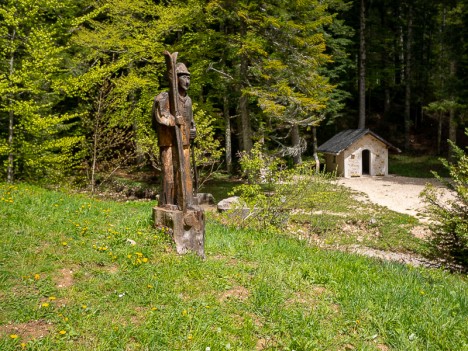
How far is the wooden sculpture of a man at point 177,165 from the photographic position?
635 centimetres

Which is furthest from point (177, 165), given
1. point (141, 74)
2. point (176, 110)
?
point (141, 74)

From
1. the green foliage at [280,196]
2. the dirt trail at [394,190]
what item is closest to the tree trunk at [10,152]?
the green foliage at [280,196]

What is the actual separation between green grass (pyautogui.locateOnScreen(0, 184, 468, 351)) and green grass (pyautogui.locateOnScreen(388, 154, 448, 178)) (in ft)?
68.2

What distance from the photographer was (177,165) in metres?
6.72

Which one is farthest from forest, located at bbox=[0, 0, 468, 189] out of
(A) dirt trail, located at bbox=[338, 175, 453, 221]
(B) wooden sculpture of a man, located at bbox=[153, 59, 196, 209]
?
(B) wooden sculpture of a man, located at bbox=[153, 59, 196, 209]

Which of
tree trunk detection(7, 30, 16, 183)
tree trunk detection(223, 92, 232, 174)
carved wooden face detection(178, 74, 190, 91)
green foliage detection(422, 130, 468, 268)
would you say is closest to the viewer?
carved wooden face detection(178, 74, 190, 91)

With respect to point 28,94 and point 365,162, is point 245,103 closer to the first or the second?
point 28,94

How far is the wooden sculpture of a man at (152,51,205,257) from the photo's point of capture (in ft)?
20.8

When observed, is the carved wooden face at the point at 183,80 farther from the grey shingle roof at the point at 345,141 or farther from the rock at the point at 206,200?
the grey shingle roof at the point at 345,141

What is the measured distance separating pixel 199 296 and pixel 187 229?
1.49 m

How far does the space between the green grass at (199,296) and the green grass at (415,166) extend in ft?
68.2

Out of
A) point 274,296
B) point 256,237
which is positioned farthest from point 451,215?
point 274,296

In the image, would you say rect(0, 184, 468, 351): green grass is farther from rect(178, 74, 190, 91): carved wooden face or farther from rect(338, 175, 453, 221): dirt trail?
rect(338, 175, 453, 221): dirt trail

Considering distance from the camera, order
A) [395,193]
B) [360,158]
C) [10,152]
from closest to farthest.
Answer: [10,152] → [395,193] → [360,158]
